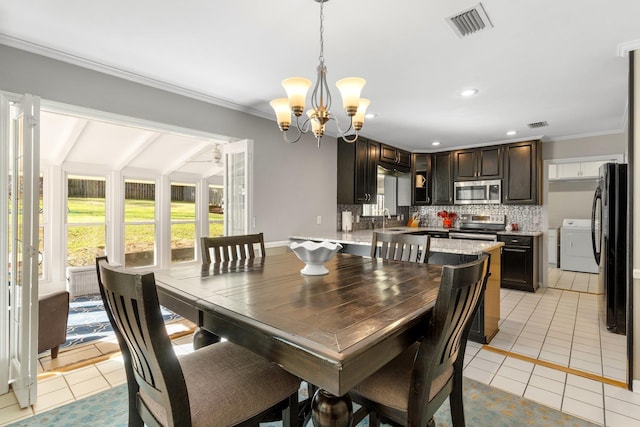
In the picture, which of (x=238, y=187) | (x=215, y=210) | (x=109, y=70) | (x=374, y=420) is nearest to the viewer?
(x=374, y=420)

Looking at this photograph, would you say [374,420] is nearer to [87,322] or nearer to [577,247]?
[87,322]

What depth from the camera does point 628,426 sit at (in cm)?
185

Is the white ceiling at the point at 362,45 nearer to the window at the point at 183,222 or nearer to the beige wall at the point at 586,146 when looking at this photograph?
the beige wall at the point at 586,146

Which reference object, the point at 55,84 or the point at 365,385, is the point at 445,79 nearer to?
the point at 365,385

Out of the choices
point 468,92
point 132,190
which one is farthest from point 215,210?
point 468,92

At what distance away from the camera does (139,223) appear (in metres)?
5.55

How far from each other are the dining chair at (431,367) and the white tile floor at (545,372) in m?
1.20

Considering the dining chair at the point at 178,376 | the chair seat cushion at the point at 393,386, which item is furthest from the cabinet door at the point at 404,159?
the dining chair at the point at 178,376

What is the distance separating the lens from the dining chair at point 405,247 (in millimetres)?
2457

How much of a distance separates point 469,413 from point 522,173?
4.22 meters

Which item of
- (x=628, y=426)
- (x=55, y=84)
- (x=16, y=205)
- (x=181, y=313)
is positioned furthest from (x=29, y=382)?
(x=628, y=426)

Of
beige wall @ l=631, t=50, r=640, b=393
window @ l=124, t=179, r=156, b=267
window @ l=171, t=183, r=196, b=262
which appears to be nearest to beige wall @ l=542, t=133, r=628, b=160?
beige wall @ l=631, t=50, r=640, b=393

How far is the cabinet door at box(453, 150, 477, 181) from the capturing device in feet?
18.1

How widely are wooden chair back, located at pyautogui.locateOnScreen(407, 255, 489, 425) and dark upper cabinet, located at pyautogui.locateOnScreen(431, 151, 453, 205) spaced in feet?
15.6
